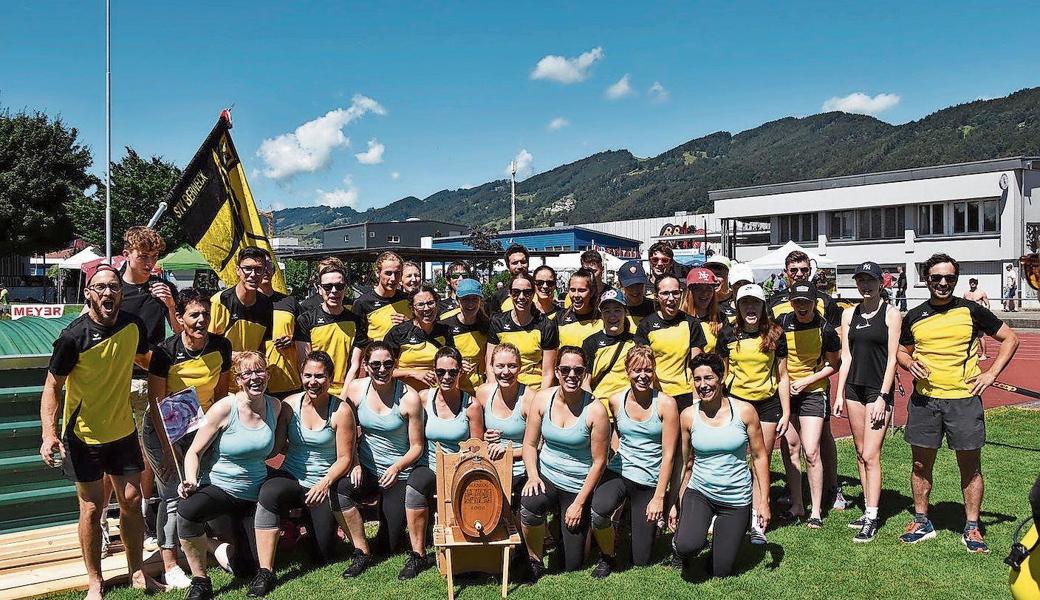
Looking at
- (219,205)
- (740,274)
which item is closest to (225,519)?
(219,205)

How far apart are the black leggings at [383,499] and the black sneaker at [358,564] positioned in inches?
9.3

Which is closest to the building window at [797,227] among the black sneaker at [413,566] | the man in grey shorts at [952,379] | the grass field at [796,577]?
the grass field at [796,577]

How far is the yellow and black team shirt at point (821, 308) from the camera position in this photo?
244 inches

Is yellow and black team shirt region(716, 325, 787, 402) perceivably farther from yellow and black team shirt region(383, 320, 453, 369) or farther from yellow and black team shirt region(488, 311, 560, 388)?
yellow and black team shirt region(383, 320, 453, 369)

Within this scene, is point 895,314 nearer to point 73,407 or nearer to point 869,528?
point 869,528

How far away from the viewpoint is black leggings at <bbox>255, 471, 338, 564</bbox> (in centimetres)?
498

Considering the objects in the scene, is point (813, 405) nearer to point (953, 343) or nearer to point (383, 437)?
point (953, 343)

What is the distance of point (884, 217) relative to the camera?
123 feet

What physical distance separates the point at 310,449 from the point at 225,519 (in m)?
0.69

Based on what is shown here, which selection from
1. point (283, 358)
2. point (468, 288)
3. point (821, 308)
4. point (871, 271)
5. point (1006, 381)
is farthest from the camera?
point (1006, 381)

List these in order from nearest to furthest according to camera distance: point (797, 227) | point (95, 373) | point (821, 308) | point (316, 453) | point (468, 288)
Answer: point (95, 373) → point (316, 453) → point (468, 288) → point (821, 308) → point (797, 227)

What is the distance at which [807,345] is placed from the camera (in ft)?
19.8

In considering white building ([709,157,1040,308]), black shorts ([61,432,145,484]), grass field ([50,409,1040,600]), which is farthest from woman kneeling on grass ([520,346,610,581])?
white building ([709,157,1040,308])

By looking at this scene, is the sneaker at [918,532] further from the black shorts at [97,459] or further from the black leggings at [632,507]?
the black shorts at [97,459]
